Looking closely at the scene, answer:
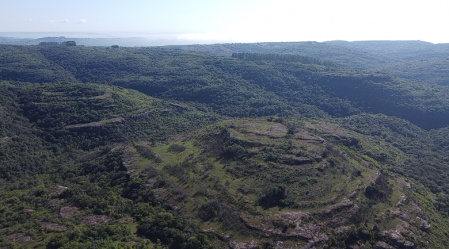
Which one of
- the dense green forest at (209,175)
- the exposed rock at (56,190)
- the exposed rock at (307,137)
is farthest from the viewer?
the exposed rock at (307,137)

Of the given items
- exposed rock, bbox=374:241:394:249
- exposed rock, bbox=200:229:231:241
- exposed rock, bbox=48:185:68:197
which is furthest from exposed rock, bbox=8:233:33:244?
exposed rock, bbox=374:241:394:249

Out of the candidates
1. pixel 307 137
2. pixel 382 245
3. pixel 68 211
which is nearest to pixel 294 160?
pixel 307 137

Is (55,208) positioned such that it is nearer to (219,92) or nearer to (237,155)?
(237,155)

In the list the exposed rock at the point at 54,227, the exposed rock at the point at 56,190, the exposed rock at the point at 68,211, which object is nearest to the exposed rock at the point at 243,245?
the exposed rock at the point at 54,227

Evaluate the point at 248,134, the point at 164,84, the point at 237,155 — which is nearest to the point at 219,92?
the point at 164,84

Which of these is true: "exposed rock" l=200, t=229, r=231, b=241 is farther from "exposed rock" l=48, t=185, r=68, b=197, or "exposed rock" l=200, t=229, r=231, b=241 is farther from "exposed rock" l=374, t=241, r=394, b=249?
"exposed rock" l=48, t=185, r=68, b=197

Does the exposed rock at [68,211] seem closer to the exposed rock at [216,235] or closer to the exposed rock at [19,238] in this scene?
the exposed rock at [19,238]

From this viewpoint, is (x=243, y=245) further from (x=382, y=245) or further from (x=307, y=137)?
(x=307, y=137)

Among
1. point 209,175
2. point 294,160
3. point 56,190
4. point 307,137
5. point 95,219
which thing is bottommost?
point 95,219
